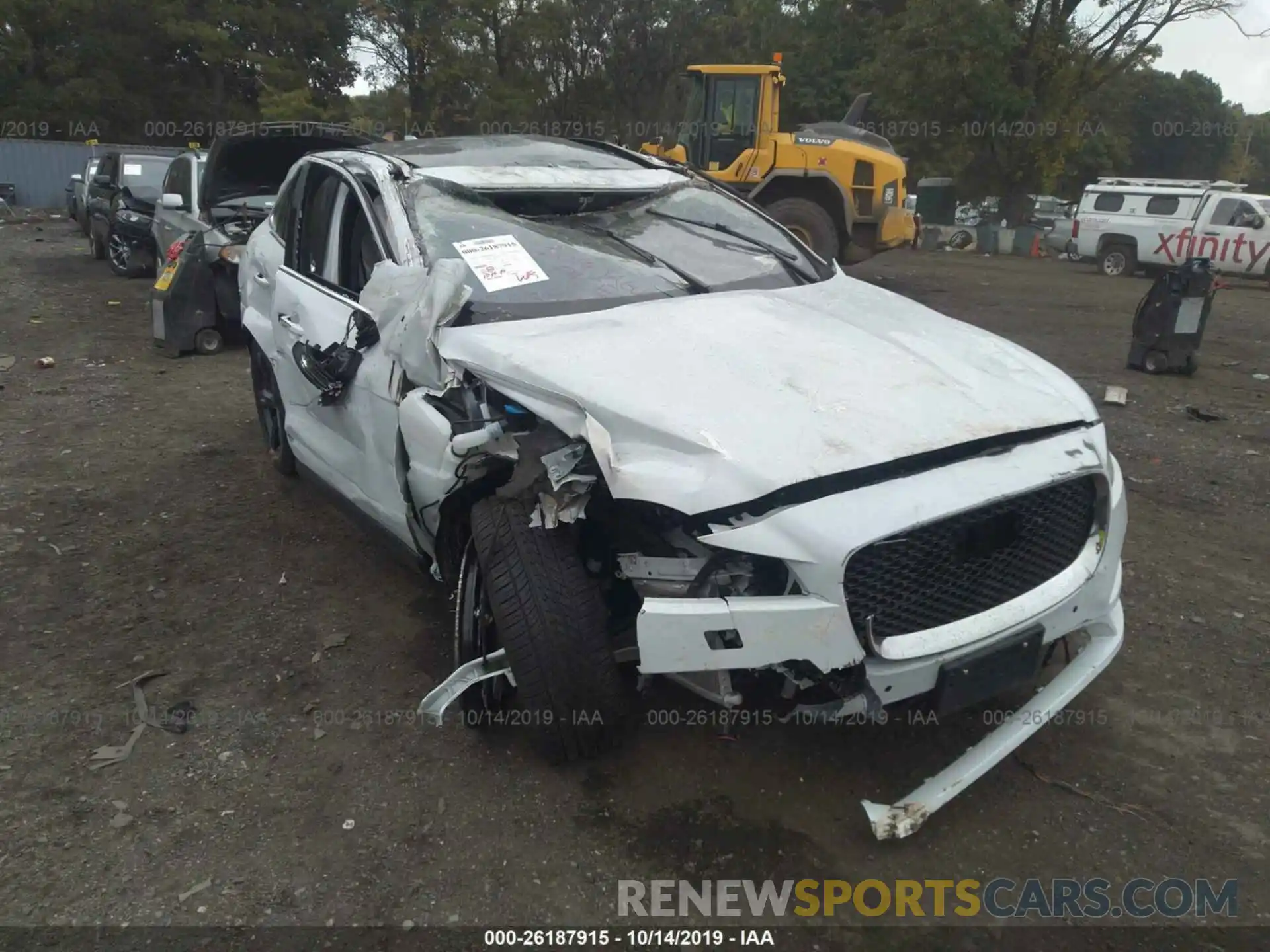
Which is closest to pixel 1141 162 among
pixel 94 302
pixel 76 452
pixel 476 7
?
pixel 476 7

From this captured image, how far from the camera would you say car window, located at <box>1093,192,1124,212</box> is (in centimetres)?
1798

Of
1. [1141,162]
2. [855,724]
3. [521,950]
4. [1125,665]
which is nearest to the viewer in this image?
[521,950]

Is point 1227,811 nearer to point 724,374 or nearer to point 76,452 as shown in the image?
point 724,374

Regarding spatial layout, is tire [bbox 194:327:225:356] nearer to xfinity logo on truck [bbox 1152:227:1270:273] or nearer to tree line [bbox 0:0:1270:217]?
xfinity logo on truck [bbox 1152:227:1270:273]

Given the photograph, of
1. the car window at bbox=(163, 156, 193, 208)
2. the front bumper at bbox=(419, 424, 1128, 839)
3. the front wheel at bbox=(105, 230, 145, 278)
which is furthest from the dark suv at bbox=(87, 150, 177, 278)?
the front bumper at bbox=(419, 424, 1128, 839)

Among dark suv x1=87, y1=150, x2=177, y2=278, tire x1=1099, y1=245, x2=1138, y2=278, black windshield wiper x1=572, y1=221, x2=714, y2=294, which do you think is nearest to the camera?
black windshield wiper x1=572, y1=221, x2=714, y2=294

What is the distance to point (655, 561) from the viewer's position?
94.0 inches

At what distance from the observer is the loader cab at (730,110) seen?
12258 millimetres

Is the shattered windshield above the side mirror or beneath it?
above

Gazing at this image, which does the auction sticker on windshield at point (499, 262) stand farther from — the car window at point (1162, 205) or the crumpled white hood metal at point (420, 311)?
the car window at point (1162, 205)

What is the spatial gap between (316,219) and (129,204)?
927cm

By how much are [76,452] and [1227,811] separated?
5.88 meters

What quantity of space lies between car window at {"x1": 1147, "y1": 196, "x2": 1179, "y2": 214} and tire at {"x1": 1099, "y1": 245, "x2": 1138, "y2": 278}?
78 cm

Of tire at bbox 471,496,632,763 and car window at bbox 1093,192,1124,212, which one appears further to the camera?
car window at bbox 1093,192,1124,212
